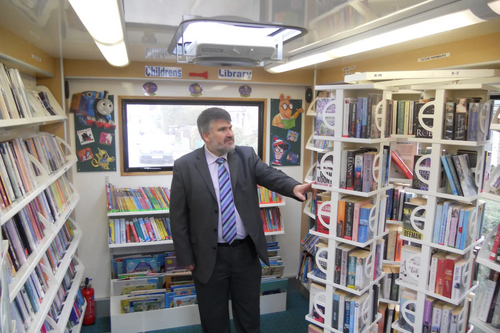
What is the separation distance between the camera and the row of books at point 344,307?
2.23 meters

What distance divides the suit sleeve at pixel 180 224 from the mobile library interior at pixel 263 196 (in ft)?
2.45

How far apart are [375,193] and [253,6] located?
4.04 feet

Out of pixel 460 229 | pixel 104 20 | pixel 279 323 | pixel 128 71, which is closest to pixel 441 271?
pixel 460 229

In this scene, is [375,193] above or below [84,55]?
below

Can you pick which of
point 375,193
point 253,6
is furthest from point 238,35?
point 375,193

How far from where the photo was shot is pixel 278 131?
13.4 ft

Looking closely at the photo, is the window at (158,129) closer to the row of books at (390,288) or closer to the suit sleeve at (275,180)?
the suit sleeve at (275,180)

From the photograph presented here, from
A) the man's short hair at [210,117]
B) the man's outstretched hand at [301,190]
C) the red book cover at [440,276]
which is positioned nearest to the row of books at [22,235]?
the man's short hair at [210,117]

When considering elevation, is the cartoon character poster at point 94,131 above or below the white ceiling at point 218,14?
below

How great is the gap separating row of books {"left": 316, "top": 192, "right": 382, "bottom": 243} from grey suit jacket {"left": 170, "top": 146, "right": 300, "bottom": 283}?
0.30 m

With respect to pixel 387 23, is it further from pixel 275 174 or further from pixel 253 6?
pixel 275 174

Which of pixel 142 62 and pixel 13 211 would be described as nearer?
pixel 13 211

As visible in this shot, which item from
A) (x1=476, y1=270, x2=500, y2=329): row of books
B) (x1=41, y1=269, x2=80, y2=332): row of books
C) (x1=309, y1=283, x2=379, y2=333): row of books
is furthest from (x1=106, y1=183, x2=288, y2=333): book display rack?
(x1=476, y1=270, x2=500, y2=329): row of books

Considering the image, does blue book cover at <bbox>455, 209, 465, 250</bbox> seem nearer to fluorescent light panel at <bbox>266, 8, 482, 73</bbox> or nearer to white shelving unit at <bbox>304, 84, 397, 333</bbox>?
white shelving unit at <bbox>304, 84, 397, 333</bbox>
